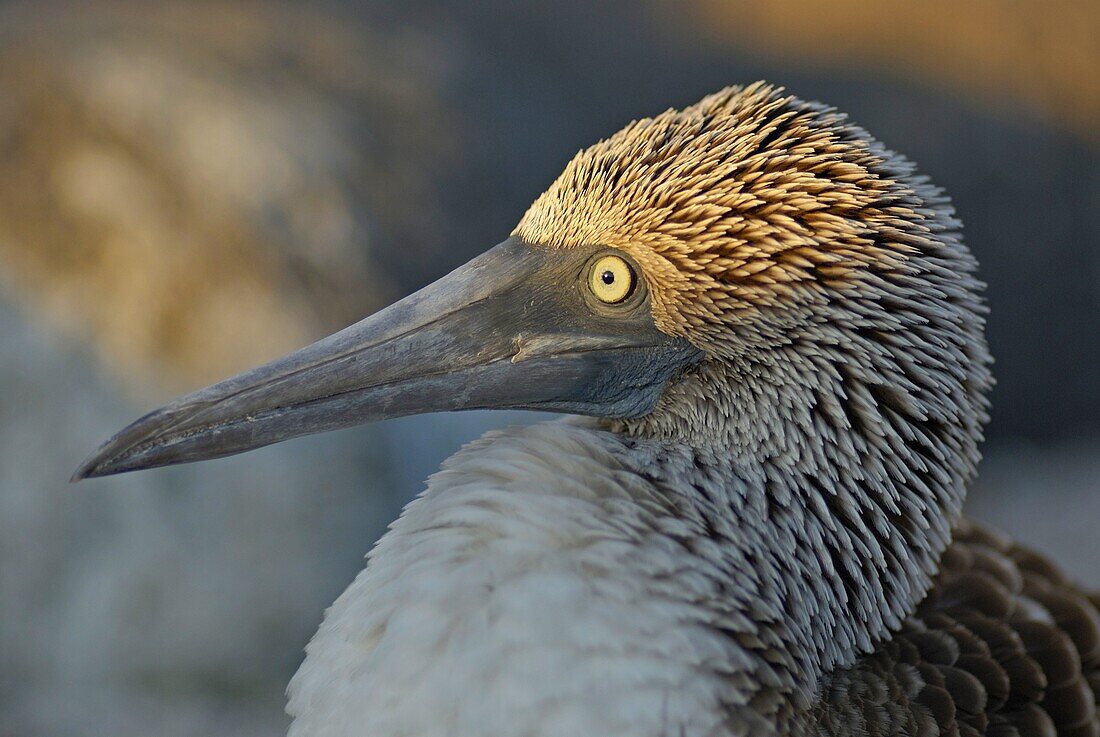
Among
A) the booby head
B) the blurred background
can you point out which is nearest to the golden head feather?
the booby head

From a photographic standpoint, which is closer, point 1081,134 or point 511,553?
point 511,553

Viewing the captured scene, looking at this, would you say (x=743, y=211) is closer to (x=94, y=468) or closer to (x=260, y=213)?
(x=94, y=468)

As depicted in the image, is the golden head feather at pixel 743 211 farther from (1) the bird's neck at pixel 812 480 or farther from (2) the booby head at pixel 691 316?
(1) the bird's neck at pixel 812 480

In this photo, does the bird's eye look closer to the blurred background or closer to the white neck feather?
the white neck feather

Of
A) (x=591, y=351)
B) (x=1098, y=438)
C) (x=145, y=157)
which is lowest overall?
(x=1098, y=438)

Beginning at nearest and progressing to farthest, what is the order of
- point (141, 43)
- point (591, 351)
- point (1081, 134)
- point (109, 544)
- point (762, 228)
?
1. point (762, 228)
2. point (591, 351)
3. point (109, 544)
4. point (141, 43)
5. point (1081, 134)

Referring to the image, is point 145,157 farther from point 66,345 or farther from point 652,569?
point 652,569

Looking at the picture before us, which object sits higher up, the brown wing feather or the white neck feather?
the white neck feather

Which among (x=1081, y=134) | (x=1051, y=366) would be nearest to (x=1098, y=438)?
(x=1051, y=366)
